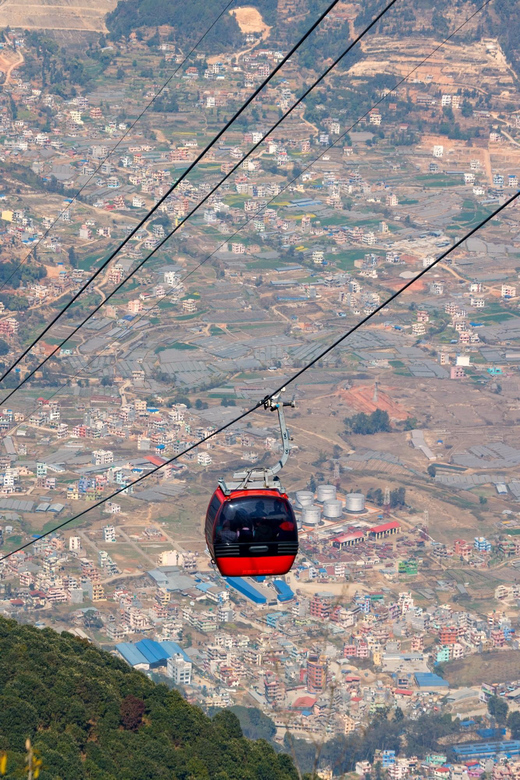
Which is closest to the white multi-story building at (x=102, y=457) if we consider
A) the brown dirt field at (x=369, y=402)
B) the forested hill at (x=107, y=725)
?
the brown dirt field at (x=369, y=402)

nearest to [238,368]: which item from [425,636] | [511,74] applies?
[425,636]

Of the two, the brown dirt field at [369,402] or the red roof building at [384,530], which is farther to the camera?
the brown dirt field at [369,402]

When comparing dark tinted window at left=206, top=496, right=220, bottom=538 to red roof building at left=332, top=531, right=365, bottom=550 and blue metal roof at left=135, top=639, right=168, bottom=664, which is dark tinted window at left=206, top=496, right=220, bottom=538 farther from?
red roof building at left=332, top=531, right=365, bottom=550

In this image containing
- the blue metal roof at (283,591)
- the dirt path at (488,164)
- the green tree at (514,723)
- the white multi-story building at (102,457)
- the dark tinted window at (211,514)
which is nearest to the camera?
the dark tinted window at (211,514)

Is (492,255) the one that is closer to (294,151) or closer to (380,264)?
(380,264)

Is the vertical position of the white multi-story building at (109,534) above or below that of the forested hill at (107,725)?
below

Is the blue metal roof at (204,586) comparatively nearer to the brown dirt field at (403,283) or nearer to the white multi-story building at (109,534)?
the white multi-story building at (109,534)
